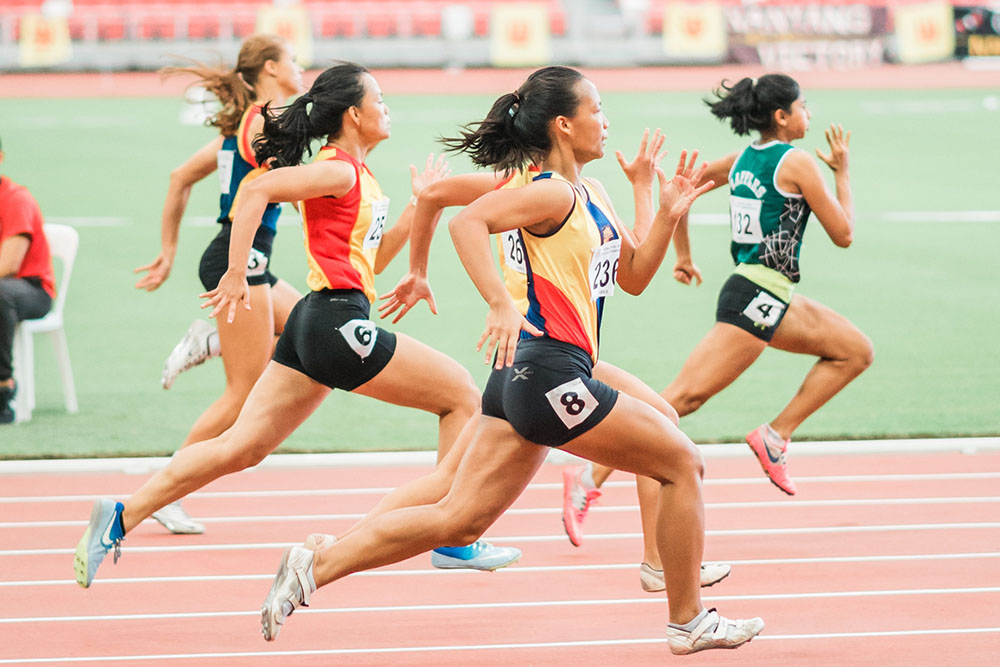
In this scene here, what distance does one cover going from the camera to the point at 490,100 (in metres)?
27.7

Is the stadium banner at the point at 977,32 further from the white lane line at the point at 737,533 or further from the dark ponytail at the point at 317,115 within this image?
the dark ponytail at the point at 317,115

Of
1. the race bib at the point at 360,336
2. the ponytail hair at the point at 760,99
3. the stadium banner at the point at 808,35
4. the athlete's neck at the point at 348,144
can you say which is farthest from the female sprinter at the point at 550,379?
the stadium banner at the point at 808,35

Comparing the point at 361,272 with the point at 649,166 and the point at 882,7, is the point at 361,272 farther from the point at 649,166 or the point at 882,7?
the point at 882,7

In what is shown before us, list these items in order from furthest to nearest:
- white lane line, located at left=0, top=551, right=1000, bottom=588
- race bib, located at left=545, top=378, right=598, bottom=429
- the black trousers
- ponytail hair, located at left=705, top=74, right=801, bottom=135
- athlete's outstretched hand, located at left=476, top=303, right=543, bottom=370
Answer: the black trousers < ponytail hair, located at left=705, top=74, right=801, bottom=135 < white lane line, located at left=0, top=551, right=1000, bottom=588 < race bib, located at left=545, top=378, right=598, bottom=429 < athlete's outstretched hand, located at left=476, top=303, right=543, bottom=370

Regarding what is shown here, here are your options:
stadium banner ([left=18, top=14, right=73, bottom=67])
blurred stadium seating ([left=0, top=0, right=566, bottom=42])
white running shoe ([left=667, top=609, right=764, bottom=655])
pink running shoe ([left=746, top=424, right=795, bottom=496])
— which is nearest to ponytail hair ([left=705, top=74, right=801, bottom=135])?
pink running shoe ([left=746, top=424, right=795, bottom=496])

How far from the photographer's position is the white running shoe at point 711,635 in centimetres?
441

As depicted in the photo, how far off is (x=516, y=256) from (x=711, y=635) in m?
1.38

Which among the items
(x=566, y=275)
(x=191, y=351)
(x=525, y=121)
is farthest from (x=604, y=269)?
(x=191, y=351)

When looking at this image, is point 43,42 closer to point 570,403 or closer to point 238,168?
point 238,168

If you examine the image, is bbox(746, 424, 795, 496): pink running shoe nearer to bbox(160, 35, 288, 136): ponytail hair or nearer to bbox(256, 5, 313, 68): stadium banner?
bbox(160, 35, 288, 136): ponytail hair

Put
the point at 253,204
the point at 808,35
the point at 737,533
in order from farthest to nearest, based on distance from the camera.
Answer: the point at 808,35
the point at 737,533
the point at 253,204

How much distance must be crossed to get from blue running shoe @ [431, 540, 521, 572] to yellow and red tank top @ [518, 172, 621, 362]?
4.05ft

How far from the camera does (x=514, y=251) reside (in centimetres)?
451

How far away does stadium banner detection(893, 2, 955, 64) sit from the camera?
33500 millimetres
